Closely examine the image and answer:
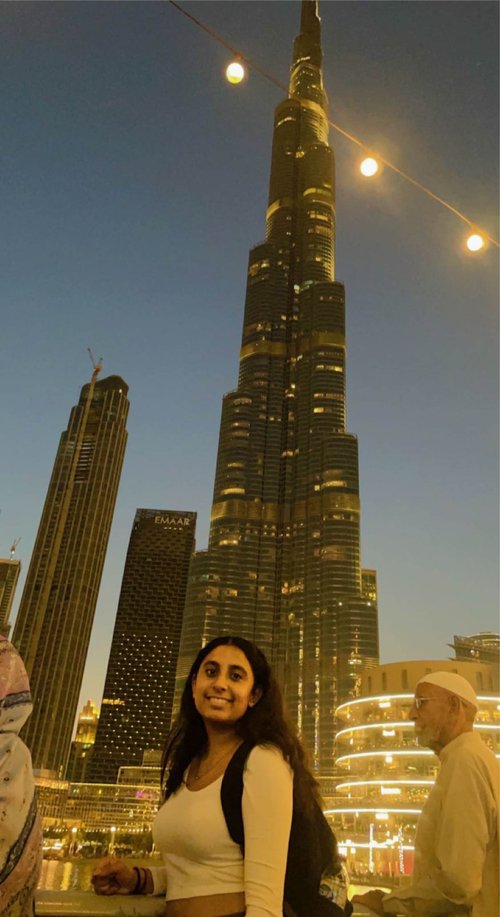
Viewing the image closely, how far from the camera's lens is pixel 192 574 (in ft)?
291

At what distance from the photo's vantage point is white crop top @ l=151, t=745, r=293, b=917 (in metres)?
1.50

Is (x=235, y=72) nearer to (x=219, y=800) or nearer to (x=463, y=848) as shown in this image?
(x=219, y=800)

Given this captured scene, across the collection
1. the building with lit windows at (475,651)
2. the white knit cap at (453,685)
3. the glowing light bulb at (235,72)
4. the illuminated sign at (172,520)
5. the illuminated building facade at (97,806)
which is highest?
the illuminated sign at (172,520)

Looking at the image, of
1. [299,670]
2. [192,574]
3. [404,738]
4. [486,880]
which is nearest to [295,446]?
[192,574]

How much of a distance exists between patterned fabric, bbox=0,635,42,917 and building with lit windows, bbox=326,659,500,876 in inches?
1371

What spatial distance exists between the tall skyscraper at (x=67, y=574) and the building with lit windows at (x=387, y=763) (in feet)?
226

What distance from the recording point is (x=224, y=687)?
192 centimetres

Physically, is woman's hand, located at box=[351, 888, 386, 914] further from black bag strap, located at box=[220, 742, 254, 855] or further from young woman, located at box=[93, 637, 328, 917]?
black bag strap, located at box=[220, 742, 254, 855]

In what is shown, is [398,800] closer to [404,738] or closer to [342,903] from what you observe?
[404,738]

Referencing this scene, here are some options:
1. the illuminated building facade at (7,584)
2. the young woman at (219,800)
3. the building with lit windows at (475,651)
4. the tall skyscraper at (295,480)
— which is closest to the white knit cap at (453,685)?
the young woman at (219,800)

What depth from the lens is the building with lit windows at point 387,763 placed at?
34.3 m

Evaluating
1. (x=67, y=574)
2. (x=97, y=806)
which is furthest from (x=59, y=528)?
A: (x=97, y=806)

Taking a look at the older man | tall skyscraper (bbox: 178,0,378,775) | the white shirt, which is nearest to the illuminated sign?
tall skyscraper (bbox: 178,0,378,775)

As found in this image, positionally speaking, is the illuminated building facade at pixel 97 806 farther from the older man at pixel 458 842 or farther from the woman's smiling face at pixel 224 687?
the woman's smiling face at pixel 224 687
